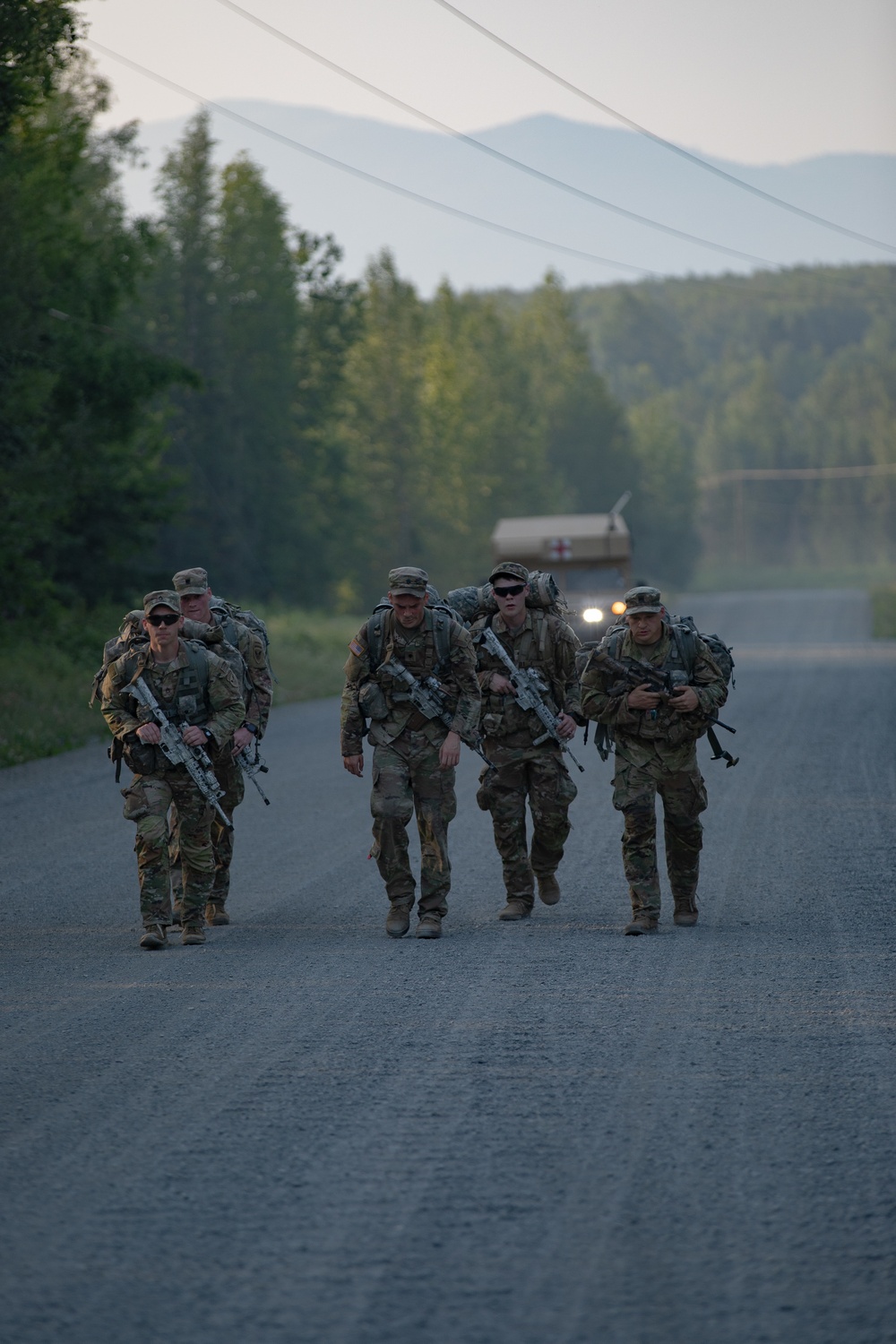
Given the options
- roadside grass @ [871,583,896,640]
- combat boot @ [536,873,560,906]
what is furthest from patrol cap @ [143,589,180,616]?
roadside grass @ [871,583,896,640]

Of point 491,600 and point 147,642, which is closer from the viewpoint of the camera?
point 147,642

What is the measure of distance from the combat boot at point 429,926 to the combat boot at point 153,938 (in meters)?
1.39

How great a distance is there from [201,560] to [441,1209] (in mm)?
45883

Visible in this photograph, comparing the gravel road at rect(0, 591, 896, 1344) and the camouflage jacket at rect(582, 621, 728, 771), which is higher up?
the camouflage jacket at rect(582, 621, 728, 771)

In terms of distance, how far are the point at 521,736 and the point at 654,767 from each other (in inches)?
36.6

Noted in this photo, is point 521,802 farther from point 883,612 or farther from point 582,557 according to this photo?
point 883,612

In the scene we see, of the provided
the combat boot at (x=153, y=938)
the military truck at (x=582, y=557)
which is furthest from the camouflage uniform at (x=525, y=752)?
the military truck at (x=582, y=557)

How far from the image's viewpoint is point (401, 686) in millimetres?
8906

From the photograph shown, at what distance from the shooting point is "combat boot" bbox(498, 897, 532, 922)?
30.6 ft

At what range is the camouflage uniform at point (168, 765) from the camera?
8773 millimetres

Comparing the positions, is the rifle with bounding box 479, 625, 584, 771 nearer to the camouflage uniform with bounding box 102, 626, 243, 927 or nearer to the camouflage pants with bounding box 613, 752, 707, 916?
the camouflage pants with bounding box 613, 752, 707, 916

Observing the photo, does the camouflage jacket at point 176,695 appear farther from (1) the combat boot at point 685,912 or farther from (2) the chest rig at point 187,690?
(1) the combat boot at point 685,912

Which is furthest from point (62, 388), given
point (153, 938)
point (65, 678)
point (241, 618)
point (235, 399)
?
point (235, 399)

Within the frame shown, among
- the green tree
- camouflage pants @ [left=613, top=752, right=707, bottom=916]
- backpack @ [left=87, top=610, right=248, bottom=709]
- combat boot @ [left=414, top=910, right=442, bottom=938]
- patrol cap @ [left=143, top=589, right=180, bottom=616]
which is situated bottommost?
combat boot @ [left=414, top=910, right=442, bottom=938]
